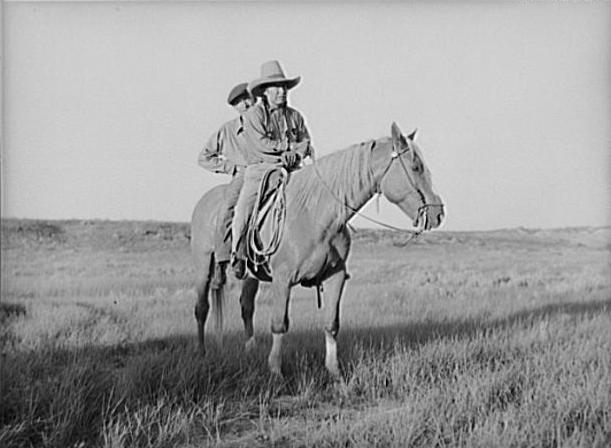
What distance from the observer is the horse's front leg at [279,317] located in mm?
3277

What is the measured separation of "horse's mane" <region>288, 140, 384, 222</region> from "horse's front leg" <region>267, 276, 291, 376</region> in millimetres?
467

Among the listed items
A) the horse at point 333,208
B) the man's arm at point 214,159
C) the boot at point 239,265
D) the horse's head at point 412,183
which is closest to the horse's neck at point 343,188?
the horse at point 333,208

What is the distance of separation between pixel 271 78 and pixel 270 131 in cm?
31

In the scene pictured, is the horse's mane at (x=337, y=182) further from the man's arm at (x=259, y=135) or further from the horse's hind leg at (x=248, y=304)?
the horse's hind leg at (x=248, y=304)

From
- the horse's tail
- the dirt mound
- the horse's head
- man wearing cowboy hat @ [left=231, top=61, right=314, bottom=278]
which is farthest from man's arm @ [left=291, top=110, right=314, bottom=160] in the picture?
the dirt mound

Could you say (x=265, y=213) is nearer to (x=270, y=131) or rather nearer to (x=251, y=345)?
(x=270, y=131)

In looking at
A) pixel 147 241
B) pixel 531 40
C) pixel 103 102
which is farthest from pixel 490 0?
pixel 147 241

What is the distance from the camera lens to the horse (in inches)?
120

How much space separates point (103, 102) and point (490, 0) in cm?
227

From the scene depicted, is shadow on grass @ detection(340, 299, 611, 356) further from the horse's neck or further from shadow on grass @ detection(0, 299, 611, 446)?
the horse's neck

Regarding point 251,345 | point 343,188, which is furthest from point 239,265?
point 343,188

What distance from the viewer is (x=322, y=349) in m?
3.72

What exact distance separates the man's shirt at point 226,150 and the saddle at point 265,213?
1.15 ft

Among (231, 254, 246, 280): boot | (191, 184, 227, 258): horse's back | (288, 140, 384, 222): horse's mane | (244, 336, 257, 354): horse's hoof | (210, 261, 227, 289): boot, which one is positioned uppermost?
(288, 140, 384, 222): horse's mane
